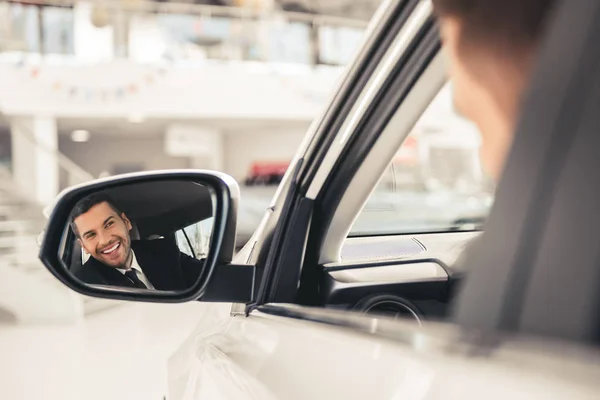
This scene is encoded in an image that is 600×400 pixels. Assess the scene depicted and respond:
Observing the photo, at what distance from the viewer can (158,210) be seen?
1115 mm

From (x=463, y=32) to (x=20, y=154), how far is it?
45.3ft

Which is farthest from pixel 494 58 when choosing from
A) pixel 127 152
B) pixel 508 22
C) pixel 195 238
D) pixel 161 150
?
pixel 127 152

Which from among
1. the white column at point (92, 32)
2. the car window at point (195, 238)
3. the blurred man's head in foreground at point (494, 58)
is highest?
the white column at point (92, 32)

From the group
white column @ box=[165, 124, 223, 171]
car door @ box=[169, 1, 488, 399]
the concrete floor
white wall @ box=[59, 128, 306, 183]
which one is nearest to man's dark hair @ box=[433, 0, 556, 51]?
car door @ box=[169, 1, 488, 399]

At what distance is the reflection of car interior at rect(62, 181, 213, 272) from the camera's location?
3.50ft

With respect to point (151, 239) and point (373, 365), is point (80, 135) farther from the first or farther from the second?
point (373, 365)

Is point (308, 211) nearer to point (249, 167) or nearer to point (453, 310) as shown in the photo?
point (453, 310)

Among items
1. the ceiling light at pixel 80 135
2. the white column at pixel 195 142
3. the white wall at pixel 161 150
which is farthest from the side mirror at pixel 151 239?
the ceiling light at pixel 80 135

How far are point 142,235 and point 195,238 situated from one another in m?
→ 0.09

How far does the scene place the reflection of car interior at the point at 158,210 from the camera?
1.07m

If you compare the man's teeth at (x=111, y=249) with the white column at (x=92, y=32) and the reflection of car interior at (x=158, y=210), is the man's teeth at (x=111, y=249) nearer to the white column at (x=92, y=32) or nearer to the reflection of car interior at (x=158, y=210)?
the reflection of car interior at (x=158, y=210)

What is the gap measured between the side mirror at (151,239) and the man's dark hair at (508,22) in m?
0.59

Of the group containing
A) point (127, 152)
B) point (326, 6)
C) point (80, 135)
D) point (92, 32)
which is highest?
point (326, 6)

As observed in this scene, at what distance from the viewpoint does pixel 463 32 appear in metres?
0.48
